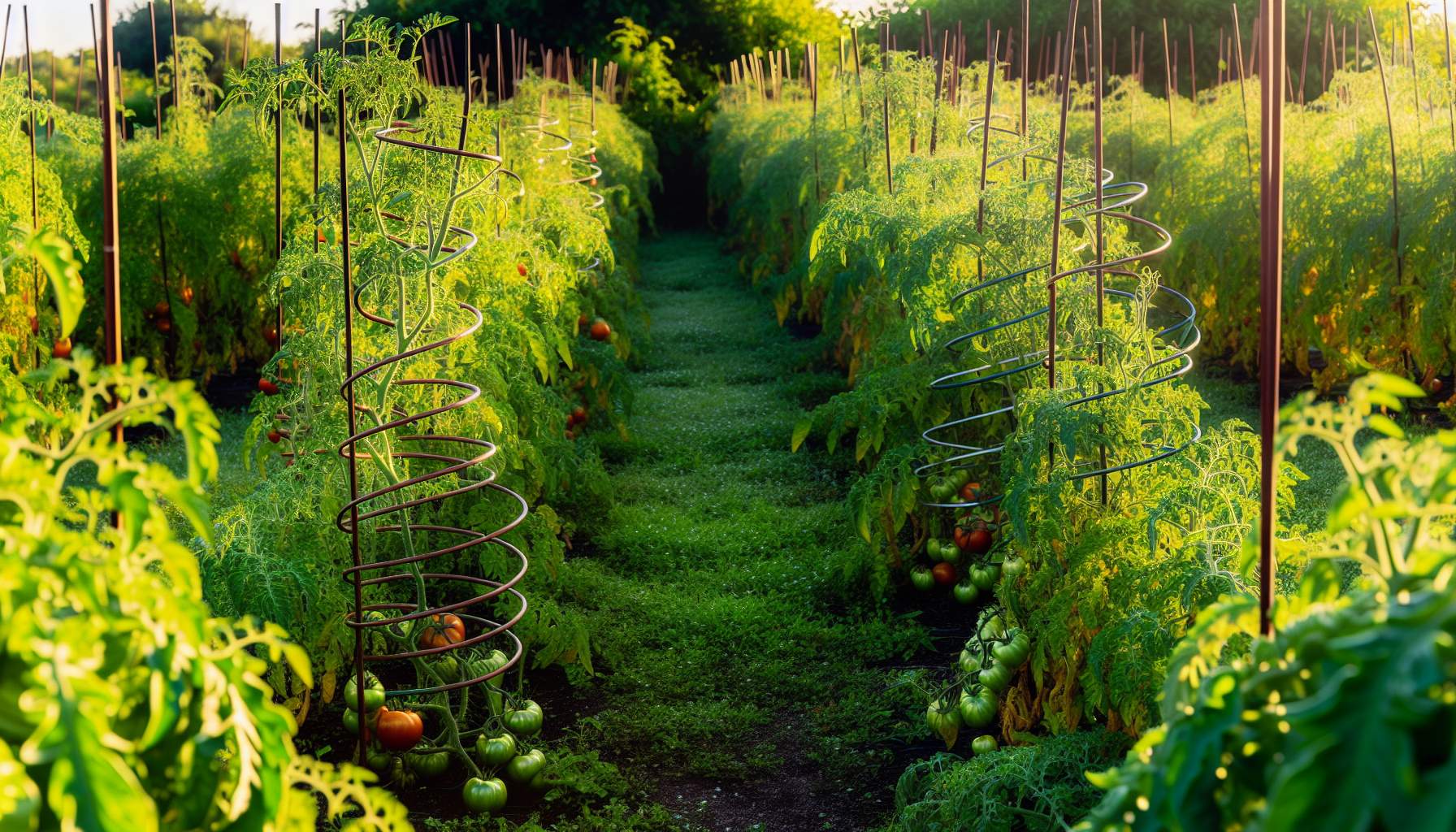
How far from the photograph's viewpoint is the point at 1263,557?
152cm

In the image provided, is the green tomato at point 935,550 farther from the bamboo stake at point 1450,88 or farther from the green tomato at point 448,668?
the bamboo stake at point 1450,88

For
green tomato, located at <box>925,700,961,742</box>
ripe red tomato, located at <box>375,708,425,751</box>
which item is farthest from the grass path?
ripe red tomato, located at <box>375,708,425,751</box>

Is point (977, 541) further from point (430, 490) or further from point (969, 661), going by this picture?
point (430, 490)

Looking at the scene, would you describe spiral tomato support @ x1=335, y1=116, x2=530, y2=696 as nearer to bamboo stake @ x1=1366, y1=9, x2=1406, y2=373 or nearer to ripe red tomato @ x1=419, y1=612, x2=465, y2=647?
ripe red tomato @ x1=419, y1=612, x2=465, y2=647

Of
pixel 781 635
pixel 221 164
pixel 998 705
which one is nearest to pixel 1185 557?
pixel 998 705

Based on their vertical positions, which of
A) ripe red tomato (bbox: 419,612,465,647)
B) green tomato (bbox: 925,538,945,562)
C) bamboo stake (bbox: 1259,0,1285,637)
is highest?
bamboo stake (bbox: 1259,0,1285,637)

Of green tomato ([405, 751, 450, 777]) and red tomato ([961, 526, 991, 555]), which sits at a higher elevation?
red tomato ([961, 526, 991, 555])

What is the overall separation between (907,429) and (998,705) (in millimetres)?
1575

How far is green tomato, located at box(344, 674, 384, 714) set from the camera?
3191 mm

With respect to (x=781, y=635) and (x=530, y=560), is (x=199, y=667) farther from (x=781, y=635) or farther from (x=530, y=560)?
(x=781, y=635)

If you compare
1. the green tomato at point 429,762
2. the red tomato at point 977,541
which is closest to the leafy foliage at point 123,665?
the green tomato at point 429,762

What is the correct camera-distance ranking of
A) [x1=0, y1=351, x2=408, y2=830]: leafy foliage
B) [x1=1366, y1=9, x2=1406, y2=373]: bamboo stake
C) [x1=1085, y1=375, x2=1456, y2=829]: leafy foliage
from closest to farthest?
[x1=1085, y1=375, x2=1456, y2=829]: leafy foliage
[x1=0, y1=351, x2=408, y2=830]: leafy foliage
[x1=1366, y1=9, x2=1406, y2=373]: bamboo stake

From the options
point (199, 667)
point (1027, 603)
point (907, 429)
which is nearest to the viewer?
point (199, 667)

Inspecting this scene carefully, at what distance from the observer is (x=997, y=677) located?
10.8ft
